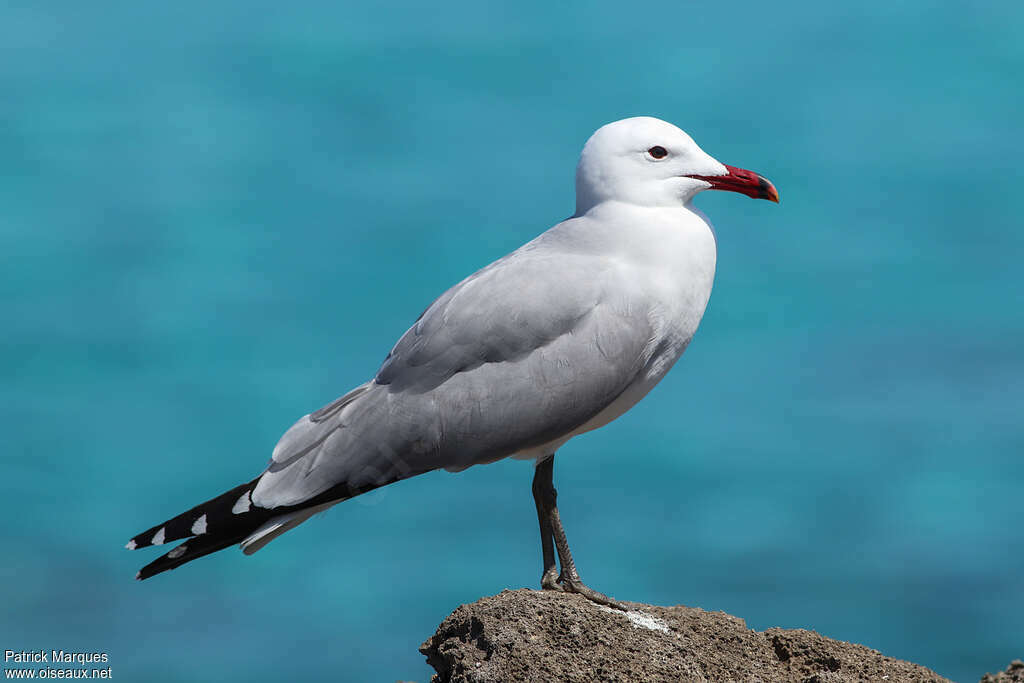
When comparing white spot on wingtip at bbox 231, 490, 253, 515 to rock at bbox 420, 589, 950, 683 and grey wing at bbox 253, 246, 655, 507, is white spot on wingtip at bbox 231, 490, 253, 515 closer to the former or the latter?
grey wing at bbox 253, 246, 655, 507

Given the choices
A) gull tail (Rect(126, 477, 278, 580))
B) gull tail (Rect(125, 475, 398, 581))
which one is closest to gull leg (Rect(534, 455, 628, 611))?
gull tail (Rect(125, 475, 398, 581))

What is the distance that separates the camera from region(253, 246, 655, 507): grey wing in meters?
6.80

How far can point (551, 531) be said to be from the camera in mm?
7359

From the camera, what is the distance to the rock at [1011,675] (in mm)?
7008

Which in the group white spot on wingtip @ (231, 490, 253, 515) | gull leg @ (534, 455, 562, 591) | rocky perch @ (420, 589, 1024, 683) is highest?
white spot on wingtip @ (231, 490, 253, 515)

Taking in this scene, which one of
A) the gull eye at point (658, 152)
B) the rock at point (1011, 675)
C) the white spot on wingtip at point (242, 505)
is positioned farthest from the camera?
the gull eye at point (658, 152)

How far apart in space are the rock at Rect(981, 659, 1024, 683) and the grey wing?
8.69 feet

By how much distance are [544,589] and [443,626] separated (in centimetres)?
65

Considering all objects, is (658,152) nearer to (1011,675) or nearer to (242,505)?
(242,505)

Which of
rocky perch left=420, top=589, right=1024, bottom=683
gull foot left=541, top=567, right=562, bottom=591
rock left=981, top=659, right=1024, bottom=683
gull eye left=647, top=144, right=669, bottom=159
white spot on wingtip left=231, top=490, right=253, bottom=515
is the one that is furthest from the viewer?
gull foot left=541, top=567, right=562, bottom=591

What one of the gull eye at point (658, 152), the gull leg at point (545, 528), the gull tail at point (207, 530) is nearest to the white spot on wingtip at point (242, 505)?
the gull tail at point (207, 530)

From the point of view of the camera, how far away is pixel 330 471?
6.89 meters

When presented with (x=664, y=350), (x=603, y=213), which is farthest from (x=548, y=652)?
(x=603, y=213)

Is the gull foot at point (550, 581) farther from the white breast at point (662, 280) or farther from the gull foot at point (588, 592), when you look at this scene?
the white breast at point (662, 280)
